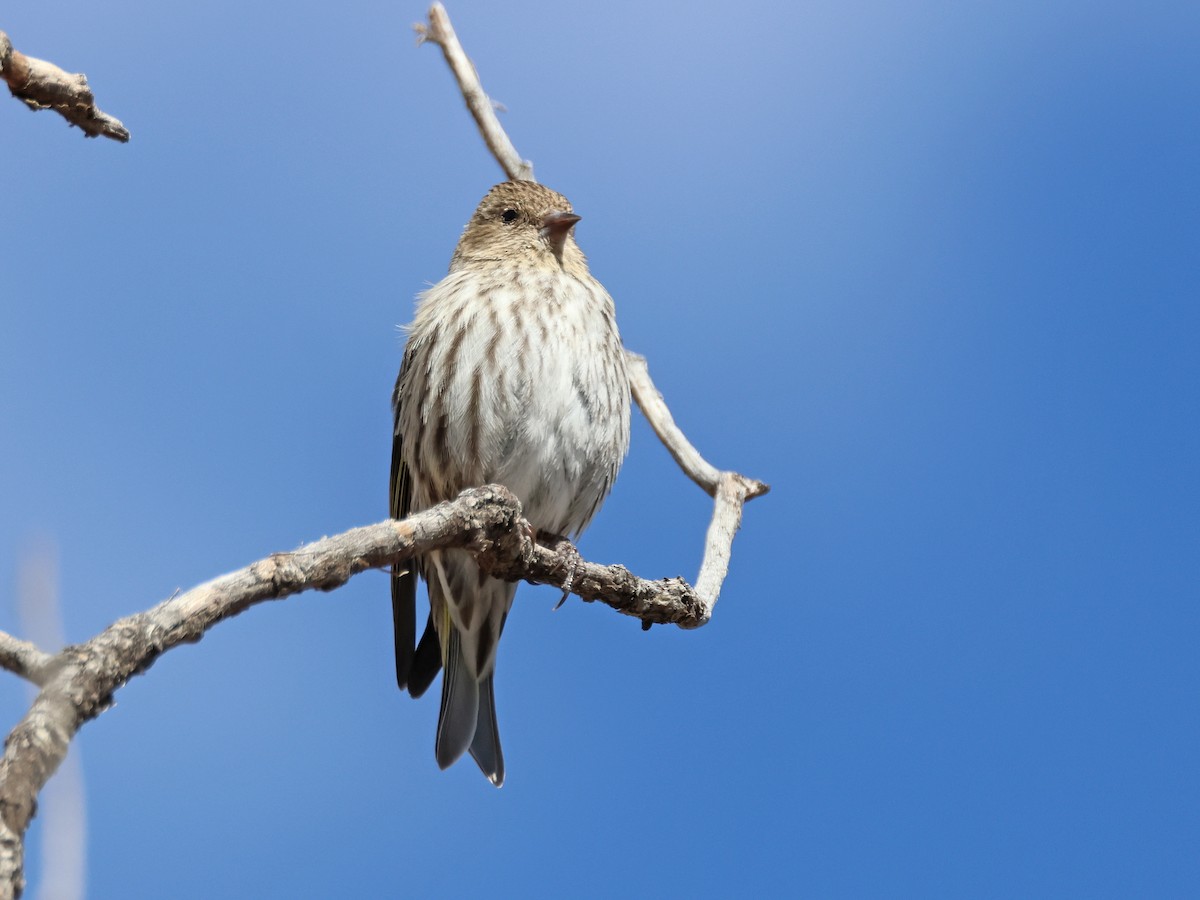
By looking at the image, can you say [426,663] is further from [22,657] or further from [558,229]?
[22,657]

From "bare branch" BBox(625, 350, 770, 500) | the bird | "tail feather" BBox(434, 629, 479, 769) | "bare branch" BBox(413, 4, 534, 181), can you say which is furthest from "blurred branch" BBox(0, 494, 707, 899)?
"bare branch" BBox(413, 4, 534, 181)

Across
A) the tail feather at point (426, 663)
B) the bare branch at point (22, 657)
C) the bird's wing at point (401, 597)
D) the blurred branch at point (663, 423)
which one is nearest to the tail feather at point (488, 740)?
the tail feather at point (426, 663)

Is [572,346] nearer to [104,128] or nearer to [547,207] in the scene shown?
[547,207]

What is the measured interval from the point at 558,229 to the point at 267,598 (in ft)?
12.7

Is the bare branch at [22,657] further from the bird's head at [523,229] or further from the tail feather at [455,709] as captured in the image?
the bird's head at [523,229]

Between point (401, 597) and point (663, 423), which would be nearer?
point (401, 597)

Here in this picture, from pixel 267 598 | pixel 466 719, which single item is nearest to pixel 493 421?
pixel 466 719

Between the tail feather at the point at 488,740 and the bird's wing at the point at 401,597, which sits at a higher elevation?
the bird's wing at the point at 401,597

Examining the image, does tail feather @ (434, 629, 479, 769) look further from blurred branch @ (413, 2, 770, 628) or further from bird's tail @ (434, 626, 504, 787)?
blurred branch @ (413, 2, 770, 628)

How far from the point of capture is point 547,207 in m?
6.78

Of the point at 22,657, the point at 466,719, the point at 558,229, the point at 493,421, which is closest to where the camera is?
the point at 22,657

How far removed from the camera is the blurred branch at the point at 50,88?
3.34 meters

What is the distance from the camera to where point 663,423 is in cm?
665

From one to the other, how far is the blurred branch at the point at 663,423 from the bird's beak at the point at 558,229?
2.24ft
